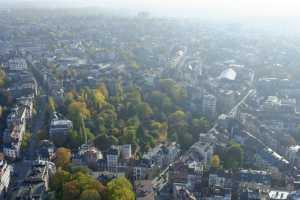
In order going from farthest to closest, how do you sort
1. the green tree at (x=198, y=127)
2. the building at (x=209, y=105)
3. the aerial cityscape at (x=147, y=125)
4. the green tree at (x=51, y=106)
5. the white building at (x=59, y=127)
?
the building at (x=209, y=105), the green tree at (x=51, y=106), the green tree at (x=198, y=127), the white building at (x=59, y=127), the aerial cityscape at (x=147, y=125)

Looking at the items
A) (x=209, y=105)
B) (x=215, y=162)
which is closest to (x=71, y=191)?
(x=215, y=162)

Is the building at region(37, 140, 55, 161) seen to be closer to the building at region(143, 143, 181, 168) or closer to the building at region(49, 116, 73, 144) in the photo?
the building at region(49, 116, 73, 144)

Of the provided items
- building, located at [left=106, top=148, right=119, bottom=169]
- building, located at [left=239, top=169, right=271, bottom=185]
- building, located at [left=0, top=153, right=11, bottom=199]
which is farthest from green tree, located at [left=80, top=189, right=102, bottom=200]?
building, located at [left=239, top=169, right=271, bottom=185]

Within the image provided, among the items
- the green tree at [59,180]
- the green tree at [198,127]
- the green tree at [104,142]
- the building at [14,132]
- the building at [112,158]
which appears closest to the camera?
the green tree at [59,180]

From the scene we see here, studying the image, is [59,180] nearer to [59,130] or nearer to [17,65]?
[59,130]

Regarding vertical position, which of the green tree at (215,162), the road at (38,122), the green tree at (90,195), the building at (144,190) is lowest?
the road at (38,122)

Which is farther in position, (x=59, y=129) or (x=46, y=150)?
(x=59, y=129)

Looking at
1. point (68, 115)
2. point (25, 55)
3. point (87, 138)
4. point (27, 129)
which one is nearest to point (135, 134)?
point (87, 138)

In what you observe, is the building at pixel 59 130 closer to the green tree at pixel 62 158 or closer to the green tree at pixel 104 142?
the green tree at pixel 104 142

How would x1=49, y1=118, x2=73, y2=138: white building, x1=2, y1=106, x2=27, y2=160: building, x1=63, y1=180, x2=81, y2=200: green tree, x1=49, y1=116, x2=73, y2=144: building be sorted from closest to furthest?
x1=63, y1=180, x2=81, y2=200: green tree, x1=2, y1=106, x2=27, y2=160: building, x1=49, y1=116, x2=73, y2=144: building, x1=49, y1=118, x2=73, y2=138: white building

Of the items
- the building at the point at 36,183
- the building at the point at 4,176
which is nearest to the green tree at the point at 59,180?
the building at the point at 36,183
